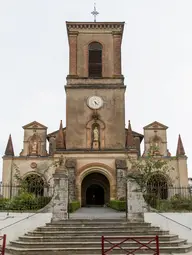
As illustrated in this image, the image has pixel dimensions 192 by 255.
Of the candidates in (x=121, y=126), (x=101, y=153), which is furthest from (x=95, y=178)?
(x=121, y=126)

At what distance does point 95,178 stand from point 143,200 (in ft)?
52.7

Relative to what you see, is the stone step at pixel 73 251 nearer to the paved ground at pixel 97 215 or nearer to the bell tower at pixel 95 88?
the paved ground at pixel 97 215

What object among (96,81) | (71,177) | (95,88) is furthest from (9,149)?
(96,81)

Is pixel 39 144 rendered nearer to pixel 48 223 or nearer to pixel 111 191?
pixel 111 191

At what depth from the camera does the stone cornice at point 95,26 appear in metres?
34.7

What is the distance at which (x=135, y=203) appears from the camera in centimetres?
1644

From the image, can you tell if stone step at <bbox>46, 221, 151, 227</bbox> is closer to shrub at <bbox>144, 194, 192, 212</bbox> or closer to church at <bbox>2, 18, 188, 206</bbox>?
shrub at <bbox>144, 194, 192, 212</bbox>

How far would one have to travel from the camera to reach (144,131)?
122 ft

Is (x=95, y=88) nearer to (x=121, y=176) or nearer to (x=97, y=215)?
(x=121, y=176)

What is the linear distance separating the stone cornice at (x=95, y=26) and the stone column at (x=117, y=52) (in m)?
0.66

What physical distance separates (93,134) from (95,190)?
581cm

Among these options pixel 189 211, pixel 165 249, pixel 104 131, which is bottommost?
pixel 165 249

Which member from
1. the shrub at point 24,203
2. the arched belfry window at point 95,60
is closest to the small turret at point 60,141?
the arched belfry window at point 95,60

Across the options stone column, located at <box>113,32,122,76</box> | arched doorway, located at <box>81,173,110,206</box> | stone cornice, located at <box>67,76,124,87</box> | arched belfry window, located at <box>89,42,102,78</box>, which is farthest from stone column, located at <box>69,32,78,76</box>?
arched doorway, located at <box>81,173,110,206</box>
